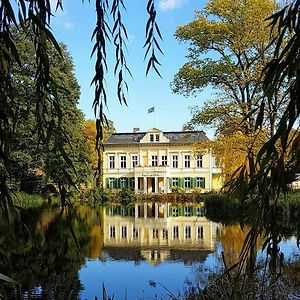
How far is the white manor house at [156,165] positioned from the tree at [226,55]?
69.4 feet

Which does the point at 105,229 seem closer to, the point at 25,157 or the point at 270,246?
the point at 25,157

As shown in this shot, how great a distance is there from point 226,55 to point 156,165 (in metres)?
23.9

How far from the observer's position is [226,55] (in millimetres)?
19109

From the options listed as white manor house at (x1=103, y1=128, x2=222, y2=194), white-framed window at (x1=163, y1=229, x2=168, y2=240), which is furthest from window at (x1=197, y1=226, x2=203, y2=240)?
white manor house at (x1=103, y1=128, x2=222, y2=194)

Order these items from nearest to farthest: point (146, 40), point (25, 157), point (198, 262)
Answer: point (146, 40)
point (198, 262)
point (25, 157)

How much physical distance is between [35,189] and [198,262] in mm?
18418

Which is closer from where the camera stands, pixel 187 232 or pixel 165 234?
pixel 165 234

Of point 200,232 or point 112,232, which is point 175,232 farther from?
point 112,232

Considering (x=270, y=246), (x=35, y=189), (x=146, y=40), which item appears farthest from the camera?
(x=35, y=189)

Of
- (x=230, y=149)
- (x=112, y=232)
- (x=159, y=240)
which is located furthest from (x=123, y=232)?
(x=230, y=149)

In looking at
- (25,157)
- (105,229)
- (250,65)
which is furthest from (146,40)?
(25,157)

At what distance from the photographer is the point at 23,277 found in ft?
26.0

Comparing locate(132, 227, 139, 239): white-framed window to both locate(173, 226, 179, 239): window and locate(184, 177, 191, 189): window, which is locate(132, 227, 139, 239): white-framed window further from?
locate(184, 177, 191, 189): window

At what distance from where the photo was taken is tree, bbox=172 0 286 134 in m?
17.9
